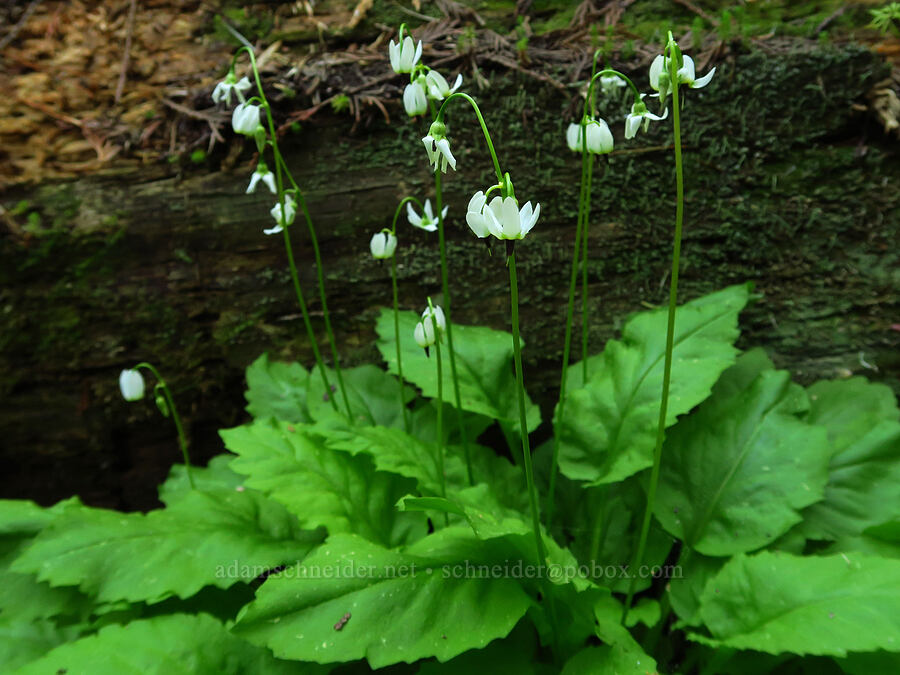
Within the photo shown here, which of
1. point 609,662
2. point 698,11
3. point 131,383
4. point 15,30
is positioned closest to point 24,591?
point 131,383

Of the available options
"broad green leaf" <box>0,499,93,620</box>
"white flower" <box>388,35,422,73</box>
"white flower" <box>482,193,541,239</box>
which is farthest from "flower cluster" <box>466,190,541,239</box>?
"broad green leaf" <box>0,499,93,620</box>

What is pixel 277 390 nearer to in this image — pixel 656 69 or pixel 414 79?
pixel 414 79

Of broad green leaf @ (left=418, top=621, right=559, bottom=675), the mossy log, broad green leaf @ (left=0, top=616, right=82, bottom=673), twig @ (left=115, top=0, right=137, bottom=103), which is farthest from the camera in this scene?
twig @ (left=115, top=0, right=137, bottom=103)

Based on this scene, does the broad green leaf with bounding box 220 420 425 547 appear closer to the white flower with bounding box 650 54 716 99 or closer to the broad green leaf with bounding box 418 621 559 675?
the broad green leaf with bounding box 418 621 559 675

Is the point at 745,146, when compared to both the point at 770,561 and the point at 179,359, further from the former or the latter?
the point at 179,359

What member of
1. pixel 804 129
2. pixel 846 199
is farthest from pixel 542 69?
pixel 846 199

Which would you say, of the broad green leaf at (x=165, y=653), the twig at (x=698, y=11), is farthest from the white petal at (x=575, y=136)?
the broad green leaf at (x=165, y=653)
